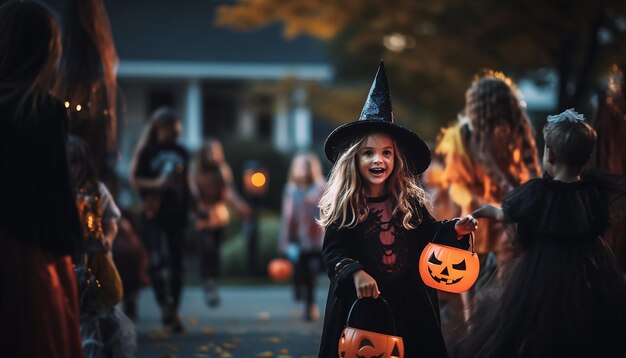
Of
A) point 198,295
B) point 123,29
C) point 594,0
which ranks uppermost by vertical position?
point 123,29

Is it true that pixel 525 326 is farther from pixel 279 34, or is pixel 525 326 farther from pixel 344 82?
pixel 279 34

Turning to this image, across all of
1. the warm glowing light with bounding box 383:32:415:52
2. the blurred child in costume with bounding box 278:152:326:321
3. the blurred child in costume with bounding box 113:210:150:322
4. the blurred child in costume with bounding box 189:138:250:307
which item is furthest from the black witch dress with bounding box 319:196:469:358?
the warm glowing light with bounding box 383:32:415:52

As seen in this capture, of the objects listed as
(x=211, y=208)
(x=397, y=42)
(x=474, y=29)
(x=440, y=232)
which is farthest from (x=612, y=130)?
(x=397, y=42)

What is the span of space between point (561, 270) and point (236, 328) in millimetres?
5948

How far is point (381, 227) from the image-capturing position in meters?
6.37

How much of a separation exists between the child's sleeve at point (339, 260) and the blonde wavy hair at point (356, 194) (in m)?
0.06

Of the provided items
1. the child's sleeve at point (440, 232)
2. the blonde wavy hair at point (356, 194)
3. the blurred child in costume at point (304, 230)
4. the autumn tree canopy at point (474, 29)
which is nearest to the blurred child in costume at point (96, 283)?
the blonde wavy hair at point (356, 194)

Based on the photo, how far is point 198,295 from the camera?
54.1ft

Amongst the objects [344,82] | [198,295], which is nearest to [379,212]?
[198,295]

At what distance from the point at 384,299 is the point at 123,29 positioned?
3079 cm

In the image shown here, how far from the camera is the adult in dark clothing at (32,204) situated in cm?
543

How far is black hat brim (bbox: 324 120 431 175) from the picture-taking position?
21.2 feet

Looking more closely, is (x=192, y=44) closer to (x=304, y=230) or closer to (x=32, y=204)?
(x=304, y=230)

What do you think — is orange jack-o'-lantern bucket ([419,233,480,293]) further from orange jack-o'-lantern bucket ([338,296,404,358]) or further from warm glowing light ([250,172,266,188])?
warm glowing light ([250,172,266,188])
